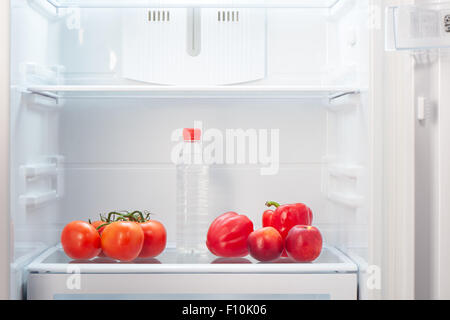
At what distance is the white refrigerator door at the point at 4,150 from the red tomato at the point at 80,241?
0.16 meters

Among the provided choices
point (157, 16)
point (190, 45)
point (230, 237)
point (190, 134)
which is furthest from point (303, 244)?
point (157, 16)

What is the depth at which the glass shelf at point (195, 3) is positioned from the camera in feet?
4.31

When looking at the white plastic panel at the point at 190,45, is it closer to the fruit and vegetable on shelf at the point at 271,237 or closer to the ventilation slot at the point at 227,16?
the ventilation slot at the point at 227,16

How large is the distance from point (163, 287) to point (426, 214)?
2.09 feet

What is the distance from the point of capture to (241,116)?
56.6 inches

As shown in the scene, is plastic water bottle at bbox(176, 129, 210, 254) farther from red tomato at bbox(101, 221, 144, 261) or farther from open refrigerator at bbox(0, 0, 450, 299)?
red tomato at bbox(101, 221, 144, 261)

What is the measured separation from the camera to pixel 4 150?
0.97 meters

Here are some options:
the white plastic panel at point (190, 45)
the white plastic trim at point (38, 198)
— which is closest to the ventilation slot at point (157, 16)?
the white plastic panel at point (190, 45)

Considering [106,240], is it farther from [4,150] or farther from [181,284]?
[4,150]

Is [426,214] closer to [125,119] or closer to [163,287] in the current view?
[163,287]

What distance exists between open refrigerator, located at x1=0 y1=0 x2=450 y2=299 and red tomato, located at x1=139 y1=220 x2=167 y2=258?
77 millimetres

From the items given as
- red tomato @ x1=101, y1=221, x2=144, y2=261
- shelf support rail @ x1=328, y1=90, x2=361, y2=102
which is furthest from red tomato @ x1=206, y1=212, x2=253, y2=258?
shelf support rail @ x1=328, y1=90, x2=361, y2=102
